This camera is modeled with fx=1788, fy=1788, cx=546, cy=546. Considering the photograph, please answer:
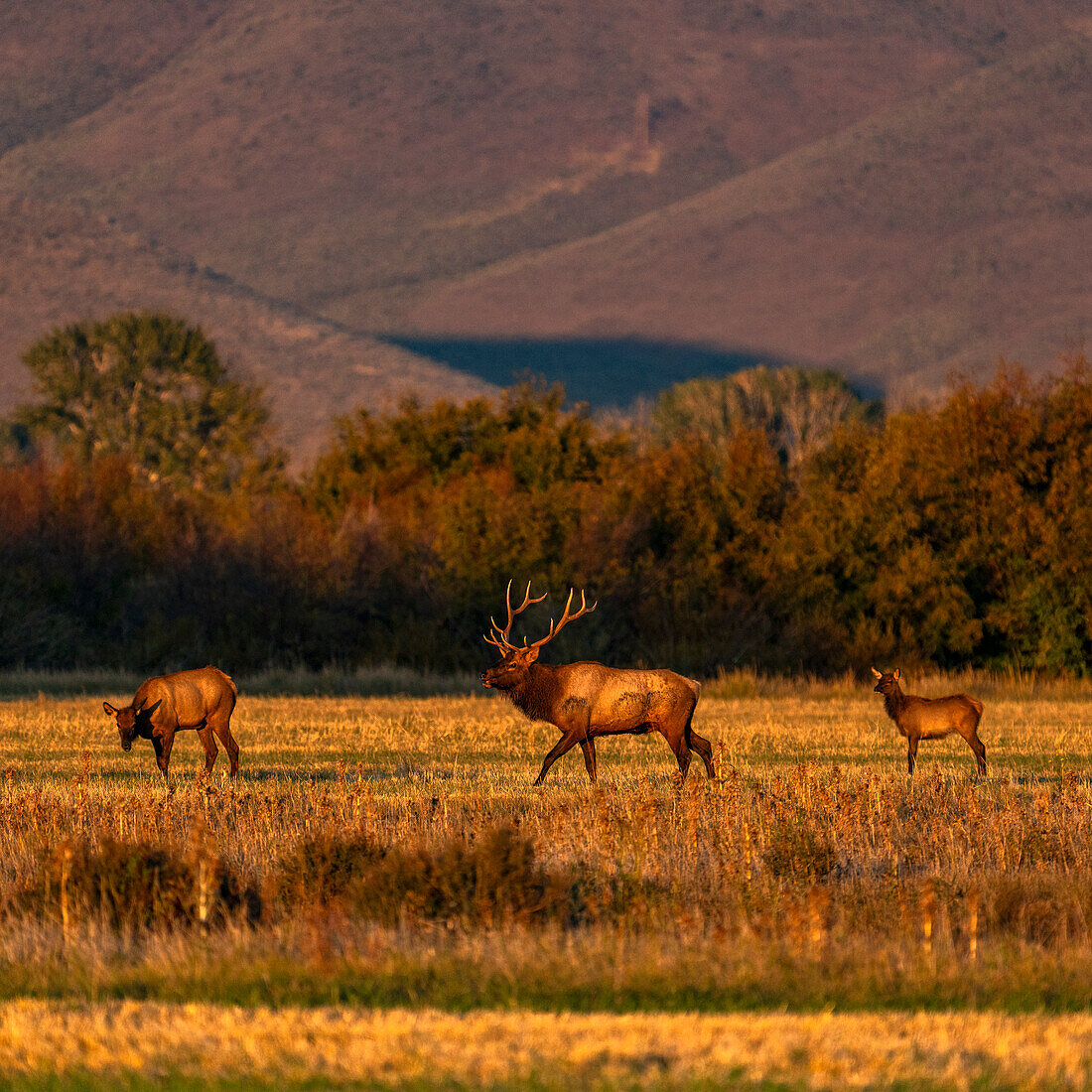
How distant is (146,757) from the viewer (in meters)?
20.0

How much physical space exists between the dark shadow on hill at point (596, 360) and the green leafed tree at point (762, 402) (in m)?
86.5

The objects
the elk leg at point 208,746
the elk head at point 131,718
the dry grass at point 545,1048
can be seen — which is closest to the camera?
the dry grass at point 545,1048

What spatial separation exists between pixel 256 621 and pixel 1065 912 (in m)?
31.9

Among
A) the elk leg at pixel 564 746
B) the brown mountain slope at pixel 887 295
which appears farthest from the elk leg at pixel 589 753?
the brown mountain slope at pixel 887 295

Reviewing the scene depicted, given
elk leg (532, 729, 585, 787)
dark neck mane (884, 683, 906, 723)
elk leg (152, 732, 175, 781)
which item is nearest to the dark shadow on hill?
dark neck mane (884, 683, 906, 723)

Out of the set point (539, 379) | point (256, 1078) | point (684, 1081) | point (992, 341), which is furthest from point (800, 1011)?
point (992, 341)

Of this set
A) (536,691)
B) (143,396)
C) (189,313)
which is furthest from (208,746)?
(189,313)

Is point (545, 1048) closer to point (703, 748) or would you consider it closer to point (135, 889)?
point (135, 889)

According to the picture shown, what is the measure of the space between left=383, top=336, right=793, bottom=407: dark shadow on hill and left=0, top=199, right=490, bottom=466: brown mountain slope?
44.1m

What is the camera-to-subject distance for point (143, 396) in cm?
8169

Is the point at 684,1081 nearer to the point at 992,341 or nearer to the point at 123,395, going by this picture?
the point at 123,395

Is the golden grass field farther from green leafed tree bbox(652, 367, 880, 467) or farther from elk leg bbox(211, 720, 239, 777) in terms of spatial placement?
green leafed tree bbox(652, 367, 880, 467)

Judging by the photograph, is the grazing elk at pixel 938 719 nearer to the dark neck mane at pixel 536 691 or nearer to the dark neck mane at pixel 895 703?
the dark neck mane at pixel 895 703

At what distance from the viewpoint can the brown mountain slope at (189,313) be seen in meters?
123
